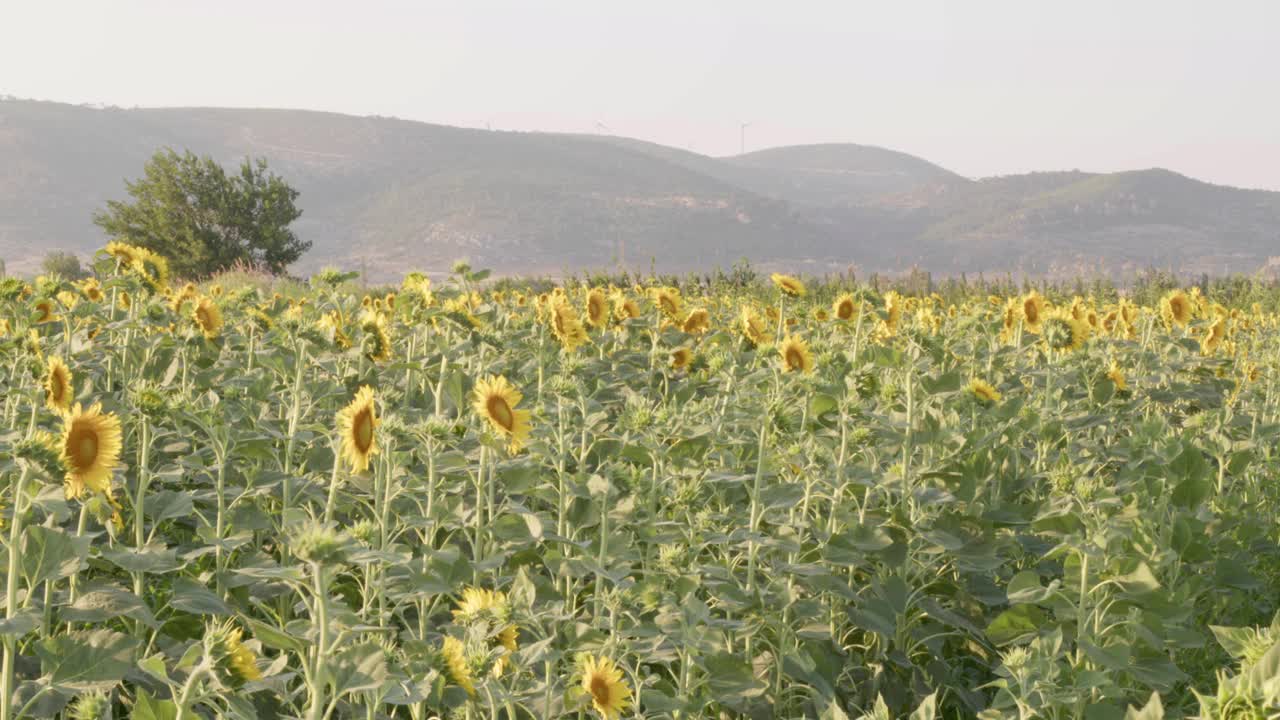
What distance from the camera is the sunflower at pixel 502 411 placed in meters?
2.80

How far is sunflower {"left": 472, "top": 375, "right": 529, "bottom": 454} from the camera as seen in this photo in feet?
9.20

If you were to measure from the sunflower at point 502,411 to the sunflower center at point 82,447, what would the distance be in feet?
3.07

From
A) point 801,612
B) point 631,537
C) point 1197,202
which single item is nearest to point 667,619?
point 801,612

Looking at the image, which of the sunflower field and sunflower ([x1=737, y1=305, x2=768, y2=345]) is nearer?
the sunflower field

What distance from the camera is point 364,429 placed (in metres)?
2.44

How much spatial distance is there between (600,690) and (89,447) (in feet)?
4.06

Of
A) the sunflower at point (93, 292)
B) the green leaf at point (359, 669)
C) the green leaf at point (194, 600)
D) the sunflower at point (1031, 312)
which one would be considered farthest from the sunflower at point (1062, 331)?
the sunflower at point (93, 292)

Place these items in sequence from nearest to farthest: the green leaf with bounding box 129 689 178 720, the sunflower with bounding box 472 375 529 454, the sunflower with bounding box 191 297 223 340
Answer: the green leaf with bounding box 129 689 178 720
the sunflower with bounding box 472 375 529 454
the sunflower with bounding box 191 297 223 340

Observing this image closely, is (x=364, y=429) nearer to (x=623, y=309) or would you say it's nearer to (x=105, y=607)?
(x=105, y=607)

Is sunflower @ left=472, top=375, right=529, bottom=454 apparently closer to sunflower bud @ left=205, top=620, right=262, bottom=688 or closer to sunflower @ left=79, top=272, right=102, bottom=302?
sunflower bud @ left=205, top=620, right=262, bottom=688

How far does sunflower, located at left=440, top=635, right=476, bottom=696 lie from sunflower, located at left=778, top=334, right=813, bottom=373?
6.67 feet

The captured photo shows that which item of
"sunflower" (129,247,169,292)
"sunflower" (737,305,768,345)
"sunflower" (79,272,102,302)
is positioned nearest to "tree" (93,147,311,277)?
"sunflower" (79,272,102,302)

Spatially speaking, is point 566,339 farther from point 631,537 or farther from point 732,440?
point 631,537

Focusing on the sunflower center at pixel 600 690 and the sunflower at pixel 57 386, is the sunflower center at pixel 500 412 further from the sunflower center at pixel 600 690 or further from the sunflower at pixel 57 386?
the sunflower at pixel 57 386
